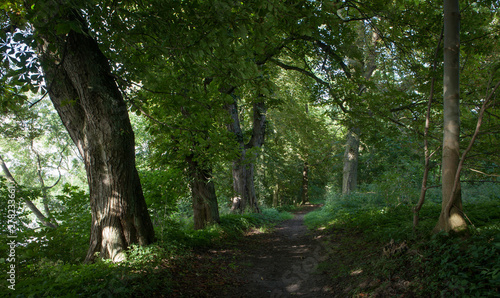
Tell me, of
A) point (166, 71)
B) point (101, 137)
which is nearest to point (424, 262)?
point (101, 137)

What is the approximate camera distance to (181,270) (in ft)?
16.2

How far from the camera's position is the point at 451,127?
13.2ft

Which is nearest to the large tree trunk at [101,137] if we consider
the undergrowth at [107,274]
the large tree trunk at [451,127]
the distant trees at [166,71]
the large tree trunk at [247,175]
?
the distant trees at [166,71]

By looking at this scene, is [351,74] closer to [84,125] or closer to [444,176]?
[444,176]

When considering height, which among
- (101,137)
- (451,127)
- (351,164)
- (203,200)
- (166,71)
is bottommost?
(203,200)

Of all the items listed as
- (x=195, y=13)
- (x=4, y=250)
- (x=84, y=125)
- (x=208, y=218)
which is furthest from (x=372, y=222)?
(x=4, y=250)

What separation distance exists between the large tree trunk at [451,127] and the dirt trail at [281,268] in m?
2.16

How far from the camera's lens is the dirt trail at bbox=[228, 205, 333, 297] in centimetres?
474

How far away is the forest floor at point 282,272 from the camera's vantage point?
14.1ft

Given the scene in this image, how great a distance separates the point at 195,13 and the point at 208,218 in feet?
20.3

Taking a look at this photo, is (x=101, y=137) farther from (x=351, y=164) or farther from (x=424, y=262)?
(x=351, y=164)

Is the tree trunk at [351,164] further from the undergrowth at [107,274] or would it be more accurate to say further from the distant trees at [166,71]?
the undergrowth at [107,274]

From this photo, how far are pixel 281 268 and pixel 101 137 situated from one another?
458 centimetres

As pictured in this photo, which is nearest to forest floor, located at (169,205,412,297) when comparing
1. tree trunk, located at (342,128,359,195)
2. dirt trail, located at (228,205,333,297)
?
dirt trail, located at (228,205,333,297)
